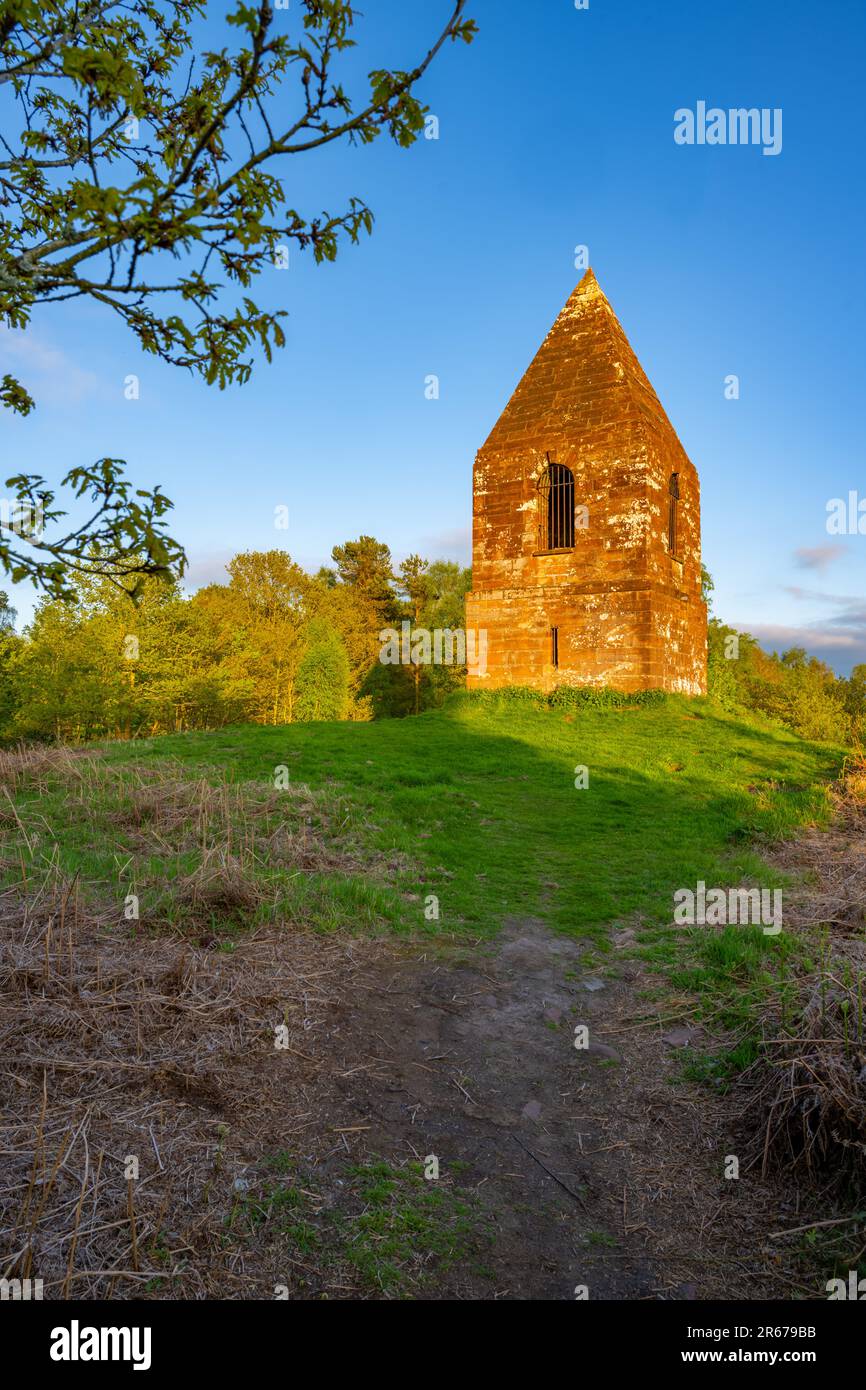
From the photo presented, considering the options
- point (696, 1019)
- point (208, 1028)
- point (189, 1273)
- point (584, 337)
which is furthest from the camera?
point (584, 337)

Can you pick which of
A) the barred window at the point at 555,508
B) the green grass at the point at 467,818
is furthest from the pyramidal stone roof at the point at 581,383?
the green grass at the point at 467,818

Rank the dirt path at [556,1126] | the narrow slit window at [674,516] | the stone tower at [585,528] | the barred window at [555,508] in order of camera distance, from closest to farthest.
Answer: the dirt path at [556,1126] → the stone tower at [585,528] → the barred window at [555,508] → the narrow slit window at [674,516]

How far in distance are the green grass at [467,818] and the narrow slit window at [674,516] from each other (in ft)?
20.8

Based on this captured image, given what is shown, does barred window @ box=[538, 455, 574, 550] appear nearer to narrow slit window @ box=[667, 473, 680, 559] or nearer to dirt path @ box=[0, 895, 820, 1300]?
narrow slit window @ box=[667, 473, 680, 559]

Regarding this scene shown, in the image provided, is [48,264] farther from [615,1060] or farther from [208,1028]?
[615,1060]

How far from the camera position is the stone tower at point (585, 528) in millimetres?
18219

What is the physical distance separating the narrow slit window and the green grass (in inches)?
250

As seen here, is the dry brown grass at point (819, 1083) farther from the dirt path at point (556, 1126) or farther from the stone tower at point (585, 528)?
the stone tower at point (585, 528)

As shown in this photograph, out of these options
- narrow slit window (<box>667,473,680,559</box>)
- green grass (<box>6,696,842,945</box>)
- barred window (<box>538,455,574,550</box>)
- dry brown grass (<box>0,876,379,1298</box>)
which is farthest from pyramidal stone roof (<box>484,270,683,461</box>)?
dry brown grass (<box>0,876,379,1298</box>)

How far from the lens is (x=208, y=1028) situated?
14.2 ft

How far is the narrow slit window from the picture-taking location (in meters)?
20.0
